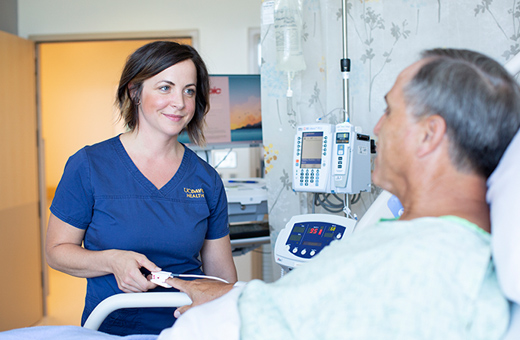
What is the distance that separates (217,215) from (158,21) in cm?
260

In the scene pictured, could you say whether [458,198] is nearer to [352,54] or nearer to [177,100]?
[177,100]

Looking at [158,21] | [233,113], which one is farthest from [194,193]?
[158,21]

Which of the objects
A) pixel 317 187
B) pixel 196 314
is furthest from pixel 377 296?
pixel 317 187

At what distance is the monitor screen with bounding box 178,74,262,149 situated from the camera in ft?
8.93

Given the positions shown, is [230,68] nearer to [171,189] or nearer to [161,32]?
[161,32]

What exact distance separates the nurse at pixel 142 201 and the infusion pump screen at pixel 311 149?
42cm

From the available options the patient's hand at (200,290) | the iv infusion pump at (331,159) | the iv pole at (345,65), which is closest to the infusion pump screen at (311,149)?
the iv infusion pump at (331,159)

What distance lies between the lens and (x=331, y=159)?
5.82 feet

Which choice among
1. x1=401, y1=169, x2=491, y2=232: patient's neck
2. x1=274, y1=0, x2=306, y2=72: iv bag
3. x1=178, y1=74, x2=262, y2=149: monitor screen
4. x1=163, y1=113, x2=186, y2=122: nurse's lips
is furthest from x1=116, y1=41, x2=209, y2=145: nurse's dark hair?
x1=178, y1=74, x2=262, y2=149: monitor screen

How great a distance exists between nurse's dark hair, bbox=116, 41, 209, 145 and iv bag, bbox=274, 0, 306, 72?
0.54 metres

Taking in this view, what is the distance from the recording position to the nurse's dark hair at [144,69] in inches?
56.1

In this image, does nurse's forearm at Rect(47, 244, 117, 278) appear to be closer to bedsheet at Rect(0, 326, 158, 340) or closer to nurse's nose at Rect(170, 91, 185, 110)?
bedsheet at Rect(0, 326, 158, 340)

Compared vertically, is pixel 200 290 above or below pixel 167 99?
below

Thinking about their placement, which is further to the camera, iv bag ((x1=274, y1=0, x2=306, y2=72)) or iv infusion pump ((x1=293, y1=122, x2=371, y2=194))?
iv bag ((x1=274, y1=0, x2=306, y2=72))
